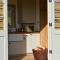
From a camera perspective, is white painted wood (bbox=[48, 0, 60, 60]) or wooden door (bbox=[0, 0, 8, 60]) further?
white painted wood (bbox=[48, 0, 60, 60])

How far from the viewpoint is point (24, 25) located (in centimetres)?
761

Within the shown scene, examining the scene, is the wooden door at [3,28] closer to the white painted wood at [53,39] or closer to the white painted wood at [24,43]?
the white painted wood at [53,39]

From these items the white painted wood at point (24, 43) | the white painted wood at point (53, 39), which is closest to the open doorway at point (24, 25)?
the white painted wood at point (24, 43)

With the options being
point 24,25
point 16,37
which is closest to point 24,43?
point 16,37

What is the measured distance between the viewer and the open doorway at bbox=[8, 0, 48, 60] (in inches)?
273

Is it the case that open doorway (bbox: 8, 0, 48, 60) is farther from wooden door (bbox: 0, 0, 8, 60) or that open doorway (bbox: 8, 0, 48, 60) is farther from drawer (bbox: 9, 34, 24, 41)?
wooden door (bbox: 0, 0, 8, 60)

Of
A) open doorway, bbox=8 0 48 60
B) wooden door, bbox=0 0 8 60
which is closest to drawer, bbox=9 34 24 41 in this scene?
open doorway, bbox=8 0 48 60

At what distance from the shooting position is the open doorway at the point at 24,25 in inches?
273

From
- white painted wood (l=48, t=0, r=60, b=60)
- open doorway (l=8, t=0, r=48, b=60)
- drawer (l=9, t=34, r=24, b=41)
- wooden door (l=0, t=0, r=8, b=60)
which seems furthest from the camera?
open doorway (l=8, t=0, r=48, b=60)

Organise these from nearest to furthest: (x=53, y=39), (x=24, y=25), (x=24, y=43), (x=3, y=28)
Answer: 1. (x=3, y=28)
2. (x=53, y=39)
3. (x=24, y=43)
4. (x=24, y=25)

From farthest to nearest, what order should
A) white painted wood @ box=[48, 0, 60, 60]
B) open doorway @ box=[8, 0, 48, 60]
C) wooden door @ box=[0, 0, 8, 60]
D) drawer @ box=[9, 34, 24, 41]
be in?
open doorway @ box=[8, 0, 48, 60] → drawer @ box=[9, 34, 24, 41] → white painted wood @ box=[48, 0, 60, 60] → wooden door @ box=[0, 0, 8, 60]

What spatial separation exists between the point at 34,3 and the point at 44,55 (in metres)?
2.89

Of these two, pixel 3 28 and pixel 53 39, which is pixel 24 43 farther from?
pixel 3 28

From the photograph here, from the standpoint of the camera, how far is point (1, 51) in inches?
164
